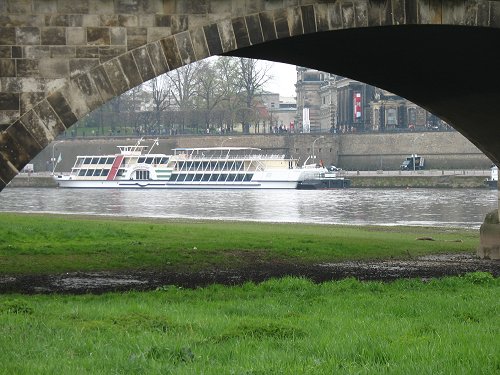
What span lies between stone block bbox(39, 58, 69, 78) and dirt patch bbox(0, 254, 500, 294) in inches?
130

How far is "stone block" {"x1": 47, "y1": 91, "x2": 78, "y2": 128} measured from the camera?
13.5 meters

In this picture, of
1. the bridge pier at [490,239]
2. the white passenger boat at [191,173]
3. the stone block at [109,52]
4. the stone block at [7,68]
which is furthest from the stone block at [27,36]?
the white passenger boat at [191,173]

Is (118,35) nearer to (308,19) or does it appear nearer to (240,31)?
(240,31)

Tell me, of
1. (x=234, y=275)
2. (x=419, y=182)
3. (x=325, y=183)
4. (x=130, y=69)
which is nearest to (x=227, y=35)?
(x=130, y=69)

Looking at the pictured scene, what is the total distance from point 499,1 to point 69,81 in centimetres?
658

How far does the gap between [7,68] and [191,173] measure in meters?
91.7

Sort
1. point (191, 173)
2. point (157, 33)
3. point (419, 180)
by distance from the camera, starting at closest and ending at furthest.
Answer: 1. point (157, 33)
2. point (419, 180)
3. point (191, 173)

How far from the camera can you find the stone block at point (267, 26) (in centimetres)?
1480

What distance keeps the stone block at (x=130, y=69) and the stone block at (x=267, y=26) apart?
1.88 meters

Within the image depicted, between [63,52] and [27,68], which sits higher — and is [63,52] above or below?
above

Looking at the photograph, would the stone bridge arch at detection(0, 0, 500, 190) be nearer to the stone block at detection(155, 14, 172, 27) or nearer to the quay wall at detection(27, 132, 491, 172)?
the stone block at detection(155, 14, 172, 27)

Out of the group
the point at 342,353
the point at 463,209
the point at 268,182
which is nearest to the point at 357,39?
the point at 342,353

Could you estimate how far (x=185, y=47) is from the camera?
565 inches

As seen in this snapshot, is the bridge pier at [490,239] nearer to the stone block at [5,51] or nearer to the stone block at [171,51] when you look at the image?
the stone block at [171,51]
